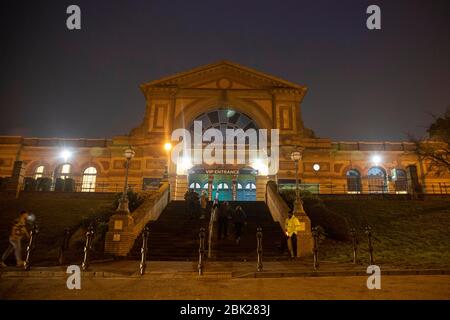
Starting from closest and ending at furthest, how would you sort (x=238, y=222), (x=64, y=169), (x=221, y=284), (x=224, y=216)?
(x=221, y=284), (x=238, y=222), (x=224, y=216), (x=64, y=169)

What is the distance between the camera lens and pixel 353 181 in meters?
31.2

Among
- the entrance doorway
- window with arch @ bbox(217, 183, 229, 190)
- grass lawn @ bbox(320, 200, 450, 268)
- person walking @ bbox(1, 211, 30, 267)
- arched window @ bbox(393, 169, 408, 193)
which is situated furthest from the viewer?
window with arch @ bbox(217, 183, 229, 190)

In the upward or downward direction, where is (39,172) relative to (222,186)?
upward

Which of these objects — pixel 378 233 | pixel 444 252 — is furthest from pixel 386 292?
pixel 378 233

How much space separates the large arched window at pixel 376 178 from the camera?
3049 centimetres

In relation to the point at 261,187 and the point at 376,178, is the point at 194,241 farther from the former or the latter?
the point at 376,178

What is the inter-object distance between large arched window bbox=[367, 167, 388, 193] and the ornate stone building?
9 centimetres

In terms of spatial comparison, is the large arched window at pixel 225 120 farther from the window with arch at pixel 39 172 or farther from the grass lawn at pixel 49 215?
the window with arch at pixel 39 172

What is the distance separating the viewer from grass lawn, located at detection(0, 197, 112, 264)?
12664 mm

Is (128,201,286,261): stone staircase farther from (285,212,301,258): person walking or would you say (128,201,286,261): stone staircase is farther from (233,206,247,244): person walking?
(285,212,301,258): person walking

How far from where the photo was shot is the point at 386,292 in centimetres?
596

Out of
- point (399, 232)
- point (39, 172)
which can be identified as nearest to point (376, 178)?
point (399, 232)

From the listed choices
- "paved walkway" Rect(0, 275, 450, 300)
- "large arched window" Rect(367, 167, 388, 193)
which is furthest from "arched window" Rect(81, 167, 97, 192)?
"large arched window" Rect(367, 167, 388, 193)

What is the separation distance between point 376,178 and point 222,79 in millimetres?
18298
